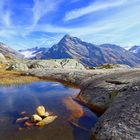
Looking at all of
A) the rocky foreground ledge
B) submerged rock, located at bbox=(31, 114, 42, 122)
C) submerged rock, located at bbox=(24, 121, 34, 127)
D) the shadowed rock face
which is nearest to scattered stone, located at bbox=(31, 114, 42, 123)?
submerged rock, located at bbox=(31, 114, 42, 122)

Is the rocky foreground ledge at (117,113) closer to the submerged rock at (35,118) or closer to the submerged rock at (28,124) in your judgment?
the submerged rock at (35,118)

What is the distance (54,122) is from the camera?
2391cm

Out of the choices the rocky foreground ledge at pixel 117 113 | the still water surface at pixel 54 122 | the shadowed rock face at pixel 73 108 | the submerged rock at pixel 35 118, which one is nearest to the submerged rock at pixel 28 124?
the submerged rock at pixel 35 118

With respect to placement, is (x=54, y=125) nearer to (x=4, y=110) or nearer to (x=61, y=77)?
(x=4, y=110)

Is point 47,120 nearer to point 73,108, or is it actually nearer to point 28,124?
point 28,124

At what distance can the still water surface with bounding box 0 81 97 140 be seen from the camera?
20.6 metres

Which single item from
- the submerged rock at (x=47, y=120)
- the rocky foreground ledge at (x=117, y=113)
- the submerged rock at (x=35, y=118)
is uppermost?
the rocky foreground ledge at (x=117, y=113)

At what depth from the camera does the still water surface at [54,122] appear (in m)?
20.6

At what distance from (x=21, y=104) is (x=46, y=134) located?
457 inches

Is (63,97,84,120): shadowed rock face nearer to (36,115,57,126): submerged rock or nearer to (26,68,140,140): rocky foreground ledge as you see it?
(26,68,140,140): rocky foreground ledge

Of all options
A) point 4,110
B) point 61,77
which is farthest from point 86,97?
point 61,77

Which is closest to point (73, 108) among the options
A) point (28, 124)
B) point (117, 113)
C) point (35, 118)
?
point (35, 118)

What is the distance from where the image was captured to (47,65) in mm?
92375

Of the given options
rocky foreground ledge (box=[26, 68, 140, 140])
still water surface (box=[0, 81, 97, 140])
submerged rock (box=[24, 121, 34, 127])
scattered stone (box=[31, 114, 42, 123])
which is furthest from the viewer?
scattered stone (box=[31, 114, 42, 123])
